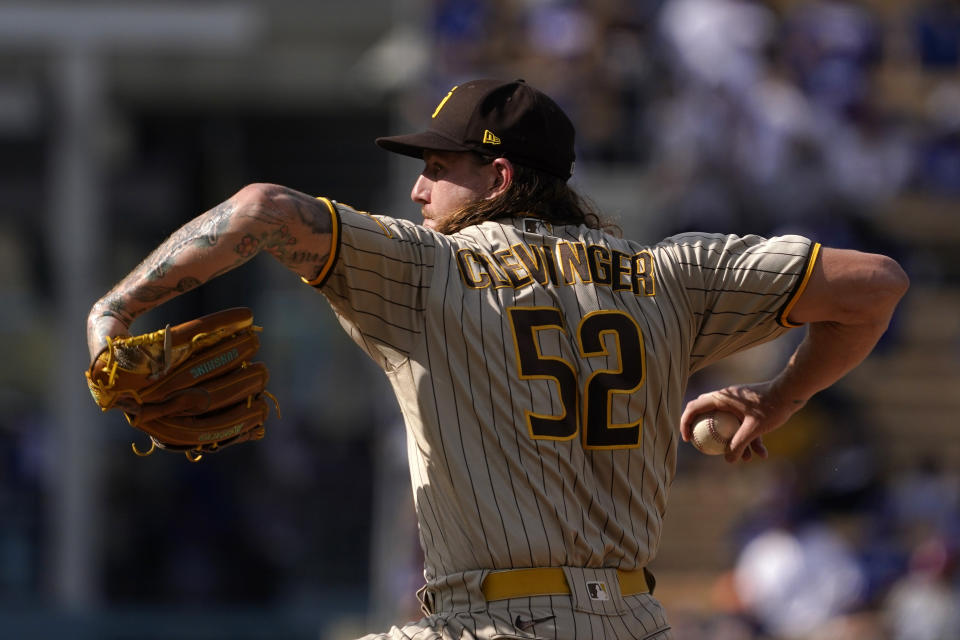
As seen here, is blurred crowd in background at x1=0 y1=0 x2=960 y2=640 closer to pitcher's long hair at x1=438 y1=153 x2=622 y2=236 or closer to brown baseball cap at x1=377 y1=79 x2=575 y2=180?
pitcher's long hair at x1=438 y1=153 x2=622 y2=236

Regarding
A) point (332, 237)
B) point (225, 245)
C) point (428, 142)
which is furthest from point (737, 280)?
point (225, 245)

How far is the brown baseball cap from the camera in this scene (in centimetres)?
329

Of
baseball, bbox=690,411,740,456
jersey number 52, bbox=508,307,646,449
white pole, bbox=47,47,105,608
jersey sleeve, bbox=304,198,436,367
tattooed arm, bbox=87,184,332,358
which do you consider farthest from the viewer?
white pole, bbox=47,47,105,608

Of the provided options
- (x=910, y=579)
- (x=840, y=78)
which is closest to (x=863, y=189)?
(x=840, y=78)

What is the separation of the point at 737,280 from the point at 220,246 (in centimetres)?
124

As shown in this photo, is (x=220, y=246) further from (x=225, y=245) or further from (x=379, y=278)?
(x=379, y=278)

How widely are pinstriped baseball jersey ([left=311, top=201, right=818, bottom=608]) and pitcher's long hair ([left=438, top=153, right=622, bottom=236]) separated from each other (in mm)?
71

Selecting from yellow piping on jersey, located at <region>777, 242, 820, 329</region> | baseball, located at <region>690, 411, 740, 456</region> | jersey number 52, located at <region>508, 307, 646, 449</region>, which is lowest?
baseball, located at <region>690, 411, 740, 456</region>

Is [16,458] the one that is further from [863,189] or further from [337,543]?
[863,189]

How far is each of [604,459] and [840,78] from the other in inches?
364

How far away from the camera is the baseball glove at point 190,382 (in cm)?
286

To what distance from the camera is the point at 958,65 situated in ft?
41.0

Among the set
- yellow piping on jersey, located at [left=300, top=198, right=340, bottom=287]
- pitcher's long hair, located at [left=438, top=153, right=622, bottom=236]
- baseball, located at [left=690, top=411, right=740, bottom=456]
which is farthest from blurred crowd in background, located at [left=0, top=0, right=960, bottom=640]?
yellow piping on jersey, located at [left=300, top=198, right=340, bottom=287]

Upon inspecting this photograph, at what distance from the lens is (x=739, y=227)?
10.5 meters
